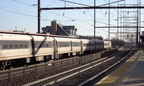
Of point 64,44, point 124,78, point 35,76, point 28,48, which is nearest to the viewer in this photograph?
point 124,78

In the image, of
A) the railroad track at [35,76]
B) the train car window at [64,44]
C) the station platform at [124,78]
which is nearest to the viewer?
the station platform at [124,78]

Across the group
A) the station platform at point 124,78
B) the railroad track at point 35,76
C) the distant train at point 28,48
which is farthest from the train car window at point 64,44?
the station platform at point 124,78

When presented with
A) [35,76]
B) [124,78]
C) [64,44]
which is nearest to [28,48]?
[35,76]

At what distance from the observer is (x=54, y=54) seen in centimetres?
2977

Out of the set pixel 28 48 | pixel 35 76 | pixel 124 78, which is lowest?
pixel 35 76

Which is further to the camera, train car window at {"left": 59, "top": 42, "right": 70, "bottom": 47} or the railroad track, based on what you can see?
train car window at {"left": 59, "top": 42, "right": 70, "bottom": 47}

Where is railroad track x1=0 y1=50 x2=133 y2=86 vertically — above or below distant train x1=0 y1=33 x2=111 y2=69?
below

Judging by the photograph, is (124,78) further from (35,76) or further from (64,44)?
(64,44)

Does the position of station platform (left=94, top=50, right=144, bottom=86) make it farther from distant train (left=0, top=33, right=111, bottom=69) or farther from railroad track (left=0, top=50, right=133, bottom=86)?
distant train (left=0, top=33, right=111, bottom=69)

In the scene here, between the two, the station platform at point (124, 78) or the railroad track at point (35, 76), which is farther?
the railroad track at point (35, 76)

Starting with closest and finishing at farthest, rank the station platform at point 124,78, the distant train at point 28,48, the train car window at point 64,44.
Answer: the station platform at point 124,78 < the distant train at point 28,48 < the train car window at point 64,44

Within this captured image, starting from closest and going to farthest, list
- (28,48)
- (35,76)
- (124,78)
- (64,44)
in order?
(124,78)
(35,76)
(28,48)
(64,44)

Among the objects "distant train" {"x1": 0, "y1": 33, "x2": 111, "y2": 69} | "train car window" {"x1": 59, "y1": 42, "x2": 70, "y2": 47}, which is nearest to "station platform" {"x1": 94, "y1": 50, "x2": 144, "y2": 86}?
"distant train" {"x1": 0, "y1": 33, "x2": 111, "y2": 69}

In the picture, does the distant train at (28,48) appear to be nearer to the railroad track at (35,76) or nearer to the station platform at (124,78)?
the railroad track at (35,76)
